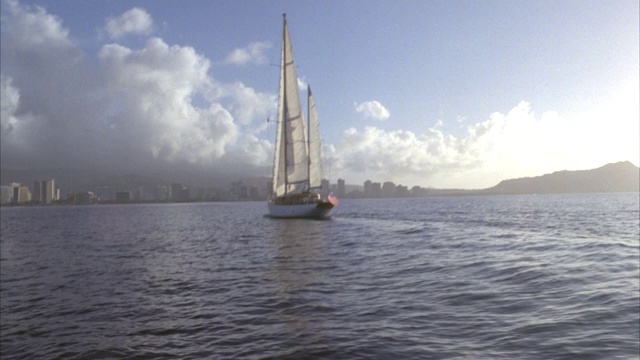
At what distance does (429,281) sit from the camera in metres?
19.1

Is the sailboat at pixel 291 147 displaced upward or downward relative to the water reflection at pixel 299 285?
upward

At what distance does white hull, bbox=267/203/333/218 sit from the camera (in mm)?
70188

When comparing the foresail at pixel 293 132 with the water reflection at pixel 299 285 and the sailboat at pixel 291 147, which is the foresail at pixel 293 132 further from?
the water reflection at pixel 299 285

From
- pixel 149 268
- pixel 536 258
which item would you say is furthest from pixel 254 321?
pixel 536 258

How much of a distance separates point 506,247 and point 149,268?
2347 cm

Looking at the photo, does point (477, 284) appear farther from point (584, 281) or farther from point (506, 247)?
point (506, 247)

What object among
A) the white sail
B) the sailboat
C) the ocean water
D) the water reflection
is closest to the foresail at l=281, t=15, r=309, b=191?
the sailboat

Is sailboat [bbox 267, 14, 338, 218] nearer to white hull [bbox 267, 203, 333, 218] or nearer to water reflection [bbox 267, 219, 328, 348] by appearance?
white hull [bbox 267, 203, 333, 218]

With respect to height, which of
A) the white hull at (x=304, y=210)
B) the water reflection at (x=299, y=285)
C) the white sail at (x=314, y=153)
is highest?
the white sail at (x=314, y=153)

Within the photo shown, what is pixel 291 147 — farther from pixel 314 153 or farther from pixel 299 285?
pixel 299 285

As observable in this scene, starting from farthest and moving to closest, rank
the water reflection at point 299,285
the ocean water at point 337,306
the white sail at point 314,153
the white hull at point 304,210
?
the white sail at point 314,153, the white hull at point 304,210, the water reflection at point 299,285, the ocean water at point 337,306

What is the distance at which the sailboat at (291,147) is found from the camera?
7631 cm

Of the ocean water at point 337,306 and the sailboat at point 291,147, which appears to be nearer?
the ocean water at point 337,306

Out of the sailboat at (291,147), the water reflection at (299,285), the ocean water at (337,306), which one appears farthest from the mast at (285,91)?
the ocean water at (337,306)
